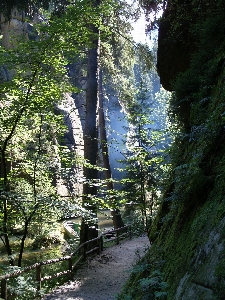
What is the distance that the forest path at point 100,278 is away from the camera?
6.97m

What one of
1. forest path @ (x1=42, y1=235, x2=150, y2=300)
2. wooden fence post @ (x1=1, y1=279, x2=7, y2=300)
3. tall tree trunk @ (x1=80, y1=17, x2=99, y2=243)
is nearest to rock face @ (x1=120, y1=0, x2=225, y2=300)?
forest path @ (x1=42, y1=235, x2=150, y2=300)

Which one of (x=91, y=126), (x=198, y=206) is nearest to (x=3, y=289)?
(x=198, y=206)

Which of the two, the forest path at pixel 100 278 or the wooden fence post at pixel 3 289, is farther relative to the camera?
the forest path at pixel 100 278

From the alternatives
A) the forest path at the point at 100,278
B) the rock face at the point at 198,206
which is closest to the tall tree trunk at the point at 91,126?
the forest path at the point at 100,278

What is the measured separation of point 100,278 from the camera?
8.43m

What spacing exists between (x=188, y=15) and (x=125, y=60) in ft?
33.1

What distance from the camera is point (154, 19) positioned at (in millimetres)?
8391

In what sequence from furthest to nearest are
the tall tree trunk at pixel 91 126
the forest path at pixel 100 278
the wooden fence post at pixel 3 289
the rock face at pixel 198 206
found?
1. the tall tree trunk at pixel 91 126
2. the forest path at pixel 100 278
3. the wooden fence post at pixel 3 289
4. the rock face at pixel 198 206

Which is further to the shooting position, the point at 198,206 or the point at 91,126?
the point at 91,126

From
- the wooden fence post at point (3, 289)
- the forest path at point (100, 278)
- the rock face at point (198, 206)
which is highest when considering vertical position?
the rock face at point (198, 206)

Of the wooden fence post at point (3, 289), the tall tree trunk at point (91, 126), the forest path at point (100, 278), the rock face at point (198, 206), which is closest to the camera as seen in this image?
the rock face at point (198, 206)

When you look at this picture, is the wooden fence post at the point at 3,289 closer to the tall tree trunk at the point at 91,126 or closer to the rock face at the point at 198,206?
the rock face at the point at 198,206

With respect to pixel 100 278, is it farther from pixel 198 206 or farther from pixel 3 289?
pixel 198 206

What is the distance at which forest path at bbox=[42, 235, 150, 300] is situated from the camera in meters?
A: 6.97
